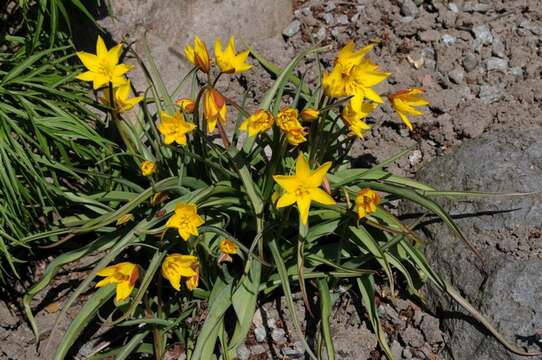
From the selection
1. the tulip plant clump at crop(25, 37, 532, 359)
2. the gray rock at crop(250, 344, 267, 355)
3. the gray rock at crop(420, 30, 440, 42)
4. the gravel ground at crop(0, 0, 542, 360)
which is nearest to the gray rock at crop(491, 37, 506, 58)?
the gravel ground at crop(0, 0, 542, 360)

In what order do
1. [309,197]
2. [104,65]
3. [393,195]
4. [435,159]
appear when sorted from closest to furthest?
[309,197], [104,65], [393,195], [435,159]

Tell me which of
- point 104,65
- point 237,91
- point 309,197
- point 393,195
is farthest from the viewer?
point 237,91

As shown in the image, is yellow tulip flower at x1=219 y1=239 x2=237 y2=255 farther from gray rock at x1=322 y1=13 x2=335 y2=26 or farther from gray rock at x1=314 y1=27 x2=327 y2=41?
gray rock at x1=322 y1=13 x2=335 y2=26

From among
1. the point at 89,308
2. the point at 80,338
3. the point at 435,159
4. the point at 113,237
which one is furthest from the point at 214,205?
the point at 435,159

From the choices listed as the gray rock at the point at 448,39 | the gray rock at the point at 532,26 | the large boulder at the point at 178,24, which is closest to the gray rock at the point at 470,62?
the gray rock at the point at 448,39

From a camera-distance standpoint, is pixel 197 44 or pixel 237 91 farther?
pixel 237 91

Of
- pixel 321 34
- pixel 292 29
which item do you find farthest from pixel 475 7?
pixel 292 29

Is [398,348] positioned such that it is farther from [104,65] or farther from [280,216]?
[104,65]

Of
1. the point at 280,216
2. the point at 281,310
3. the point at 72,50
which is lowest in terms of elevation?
the point at 281,310

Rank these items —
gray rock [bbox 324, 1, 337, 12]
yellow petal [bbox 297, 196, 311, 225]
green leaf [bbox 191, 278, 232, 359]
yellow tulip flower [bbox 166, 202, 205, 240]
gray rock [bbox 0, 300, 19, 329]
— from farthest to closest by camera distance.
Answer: gray rock [bbox 324, 1, 337, 12] < gray rock [bbox 0, 300, 19, 329] < green leaf [bbox 191, 278, 232, 359] < yellow tulip flower [bbox 166, 202, 205, 240] < yellow petal [bbox 297, 196, 311, 225]
